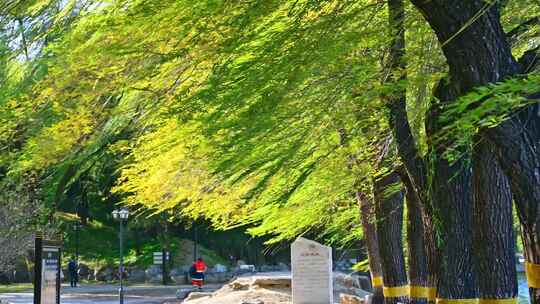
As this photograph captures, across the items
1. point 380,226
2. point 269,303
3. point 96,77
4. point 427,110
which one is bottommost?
point 269,303

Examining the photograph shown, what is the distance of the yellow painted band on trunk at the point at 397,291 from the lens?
485 inches

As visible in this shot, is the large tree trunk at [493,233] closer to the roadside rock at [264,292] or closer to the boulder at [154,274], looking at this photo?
the roadside rock at [264,292]

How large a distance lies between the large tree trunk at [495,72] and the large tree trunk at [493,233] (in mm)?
781

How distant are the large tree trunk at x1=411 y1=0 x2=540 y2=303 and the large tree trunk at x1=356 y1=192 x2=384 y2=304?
7.36 meters

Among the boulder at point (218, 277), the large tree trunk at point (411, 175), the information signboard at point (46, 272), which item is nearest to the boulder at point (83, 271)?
the boulder at point (218, 277)

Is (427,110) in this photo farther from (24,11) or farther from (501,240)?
(24,11)

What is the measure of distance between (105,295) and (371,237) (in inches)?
1013

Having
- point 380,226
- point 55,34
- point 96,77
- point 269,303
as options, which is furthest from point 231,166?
point 269,303

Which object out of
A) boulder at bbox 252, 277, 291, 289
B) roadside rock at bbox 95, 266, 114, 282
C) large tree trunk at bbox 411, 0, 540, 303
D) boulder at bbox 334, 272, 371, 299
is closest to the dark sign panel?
large tree trunk at bbox 411, 0, 540, 303

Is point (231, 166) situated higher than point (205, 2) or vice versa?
point (205, 2)

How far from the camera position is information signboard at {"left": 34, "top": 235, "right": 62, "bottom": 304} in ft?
42.5

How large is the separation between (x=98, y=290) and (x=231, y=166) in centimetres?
3624

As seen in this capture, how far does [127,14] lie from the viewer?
735 centimetres

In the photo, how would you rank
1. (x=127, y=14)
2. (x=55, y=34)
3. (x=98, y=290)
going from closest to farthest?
(x=127, y=14) → (x=55, y=34) → (x=98, y=290)
